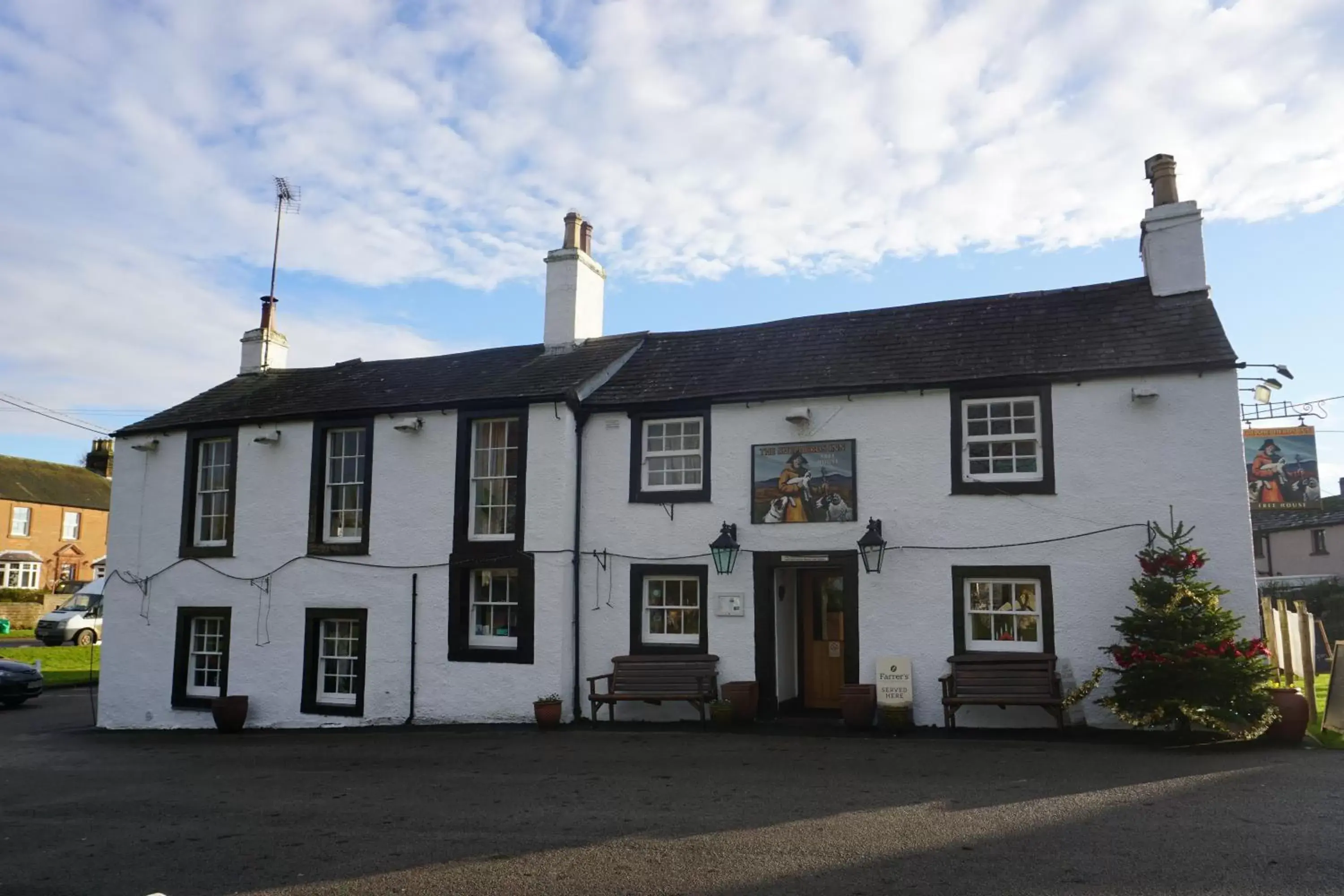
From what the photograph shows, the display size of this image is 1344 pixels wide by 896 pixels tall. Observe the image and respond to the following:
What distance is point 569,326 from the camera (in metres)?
17.7

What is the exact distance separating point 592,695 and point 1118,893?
357 inches

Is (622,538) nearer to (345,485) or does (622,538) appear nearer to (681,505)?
(681,505)

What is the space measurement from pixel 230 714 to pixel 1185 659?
1453 centimetres

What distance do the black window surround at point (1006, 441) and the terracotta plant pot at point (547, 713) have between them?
21.5 ft

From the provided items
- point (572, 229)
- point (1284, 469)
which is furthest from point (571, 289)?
point (1284, 469)

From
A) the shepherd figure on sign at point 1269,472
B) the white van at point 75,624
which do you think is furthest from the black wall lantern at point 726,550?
the white van at point 75,624

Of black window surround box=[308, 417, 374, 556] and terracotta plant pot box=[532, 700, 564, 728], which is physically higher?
black window surround box=[308, 417, 374, 556]

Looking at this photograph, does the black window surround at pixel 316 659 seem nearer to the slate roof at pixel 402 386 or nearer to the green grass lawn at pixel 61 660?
the slate roof at pixel 402 386

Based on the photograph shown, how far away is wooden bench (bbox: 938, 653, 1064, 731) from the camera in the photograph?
39.9 ft

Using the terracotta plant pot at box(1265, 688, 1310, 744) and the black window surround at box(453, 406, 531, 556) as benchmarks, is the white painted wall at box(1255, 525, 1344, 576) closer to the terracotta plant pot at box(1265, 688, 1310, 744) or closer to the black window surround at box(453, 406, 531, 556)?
the terracotta plant pot at box(1265, 688, 1310, 744)

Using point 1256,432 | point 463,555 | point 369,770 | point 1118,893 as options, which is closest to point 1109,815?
point 1118,893

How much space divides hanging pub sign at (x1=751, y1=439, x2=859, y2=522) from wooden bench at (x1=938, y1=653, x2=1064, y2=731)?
258 cm

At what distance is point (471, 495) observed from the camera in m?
15.7

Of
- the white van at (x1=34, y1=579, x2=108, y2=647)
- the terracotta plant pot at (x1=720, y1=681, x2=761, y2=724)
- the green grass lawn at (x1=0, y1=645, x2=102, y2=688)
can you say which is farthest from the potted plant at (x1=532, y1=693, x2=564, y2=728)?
the white van at (x1=34, y1=579, x2=108, y2=647)
